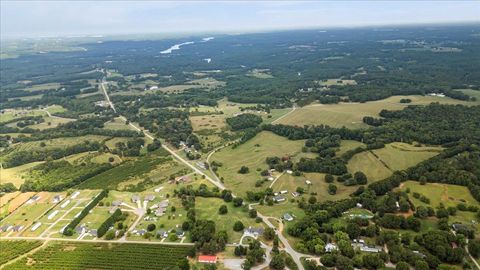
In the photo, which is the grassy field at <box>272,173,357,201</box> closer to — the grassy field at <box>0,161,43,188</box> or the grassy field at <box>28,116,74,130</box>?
the grassy field at <box>0,161,43,188</box>

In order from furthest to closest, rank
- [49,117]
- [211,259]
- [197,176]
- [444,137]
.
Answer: [49,117], [444,137], [197,176], [211,259]

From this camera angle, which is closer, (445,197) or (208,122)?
(445,197)

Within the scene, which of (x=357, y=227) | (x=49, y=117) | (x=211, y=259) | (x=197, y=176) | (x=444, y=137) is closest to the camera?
(x=211, y=259)

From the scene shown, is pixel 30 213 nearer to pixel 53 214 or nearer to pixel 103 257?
pixel 53 214

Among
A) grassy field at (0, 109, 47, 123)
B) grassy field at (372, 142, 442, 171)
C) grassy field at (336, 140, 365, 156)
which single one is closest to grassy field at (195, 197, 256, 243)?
grassy field at (336, 140, 365, 156)

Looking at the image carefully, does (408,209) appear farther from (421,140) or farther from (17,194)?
(17,194)

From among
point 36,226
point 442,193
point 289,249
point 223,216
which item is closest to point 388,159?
point 442,193

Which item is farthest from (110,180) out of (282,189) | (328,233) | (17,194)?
(328,233)

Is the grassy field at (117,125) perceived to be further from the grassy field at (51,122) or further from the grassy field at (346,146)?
the grassy field at (346,146)
